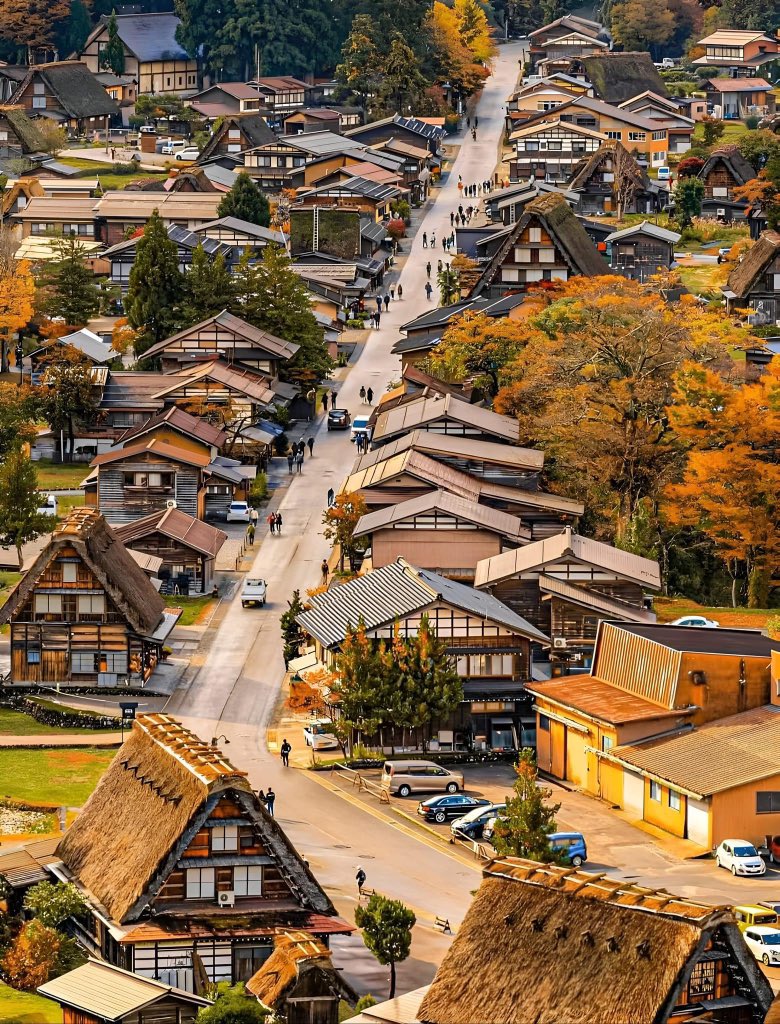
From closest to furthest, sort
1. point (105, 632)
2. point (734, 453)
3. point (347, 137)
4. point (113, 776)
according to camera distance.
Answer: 1. point (113, 776)
2. point (105, 632)
3. point (734, 453)
4. point (347, 137)

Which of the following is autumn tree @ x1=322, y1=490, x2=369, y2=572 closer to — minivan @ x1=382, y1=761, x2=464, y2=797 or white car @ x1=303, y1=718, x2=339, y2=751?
white car @ x1=303, y1=718, x2=339, y2=751

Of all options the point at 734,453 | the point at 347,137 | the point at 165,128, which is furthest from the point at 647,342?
the point at 165,128

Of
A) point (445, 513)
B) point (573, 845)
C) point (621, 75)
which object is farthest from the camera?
point (621, 75)

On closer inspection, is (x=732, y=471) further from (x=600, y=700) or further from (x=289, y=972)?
(x=289, y=972)

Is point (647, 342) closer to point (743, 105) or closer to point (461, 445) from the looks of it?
point (461, 445)

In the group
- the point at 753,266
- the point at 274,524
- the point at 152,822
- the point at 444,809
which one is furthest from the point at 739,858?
the point at 753,266
